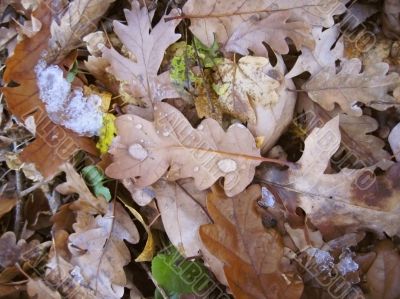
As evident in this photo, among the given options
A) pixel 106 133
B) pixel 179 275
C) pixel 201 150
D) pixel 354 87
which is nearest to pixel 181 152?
pixel 201 150

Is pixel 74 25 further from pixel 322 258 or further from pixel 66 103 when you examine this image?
pixel 322 258

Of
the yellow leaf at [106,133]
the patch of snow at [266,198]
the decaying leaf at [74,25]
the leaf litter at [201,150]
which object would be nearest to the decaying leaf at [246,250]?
the leaf litter at [201,150]

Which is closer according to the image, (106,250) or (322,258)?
(322,258)

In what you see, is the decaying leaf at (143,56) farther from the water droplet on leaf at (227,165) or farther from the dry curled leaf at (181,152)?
the water droplet on leaf at (227,165)

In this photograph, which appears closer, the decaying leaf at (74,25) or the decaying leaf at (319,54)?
the decaying leaf at (319,54)

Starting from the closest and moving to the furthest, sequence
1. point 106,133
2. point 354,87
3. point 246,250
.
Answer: point 246,250 < point 354,87 < point 106,133

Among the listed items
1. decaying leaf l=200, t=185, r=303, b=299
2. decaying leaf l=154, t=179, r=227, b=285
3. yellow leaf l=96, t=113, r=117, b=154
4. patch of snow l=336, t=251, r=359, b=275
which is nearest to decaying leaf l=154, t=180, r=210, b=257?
decaying leaf l=154, t=179, r=227, b=285

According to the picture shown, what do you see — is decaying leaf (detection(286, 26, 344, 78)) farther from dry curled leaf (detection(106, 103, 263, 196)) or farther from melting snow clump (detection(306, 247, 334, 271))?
melting snow clump (detection(306, 247, 334, 271))
